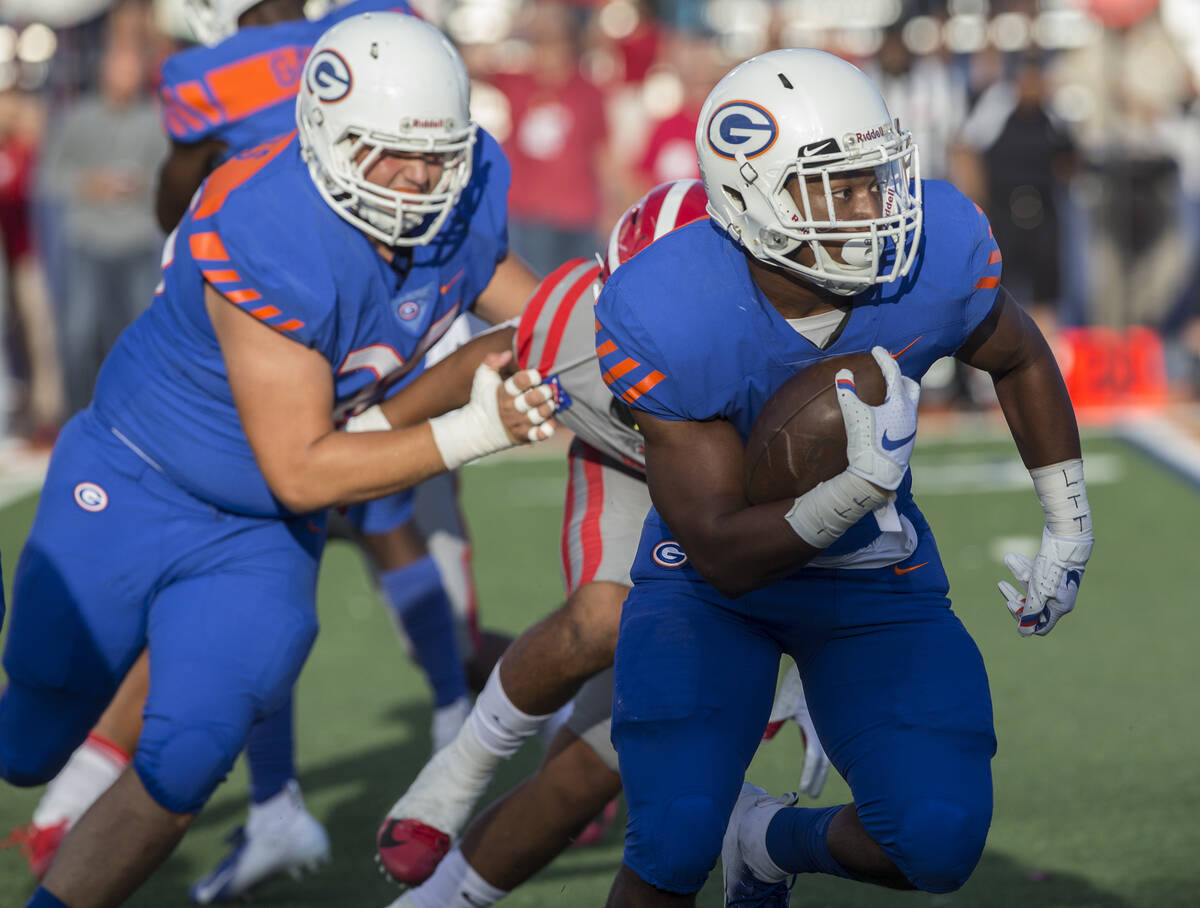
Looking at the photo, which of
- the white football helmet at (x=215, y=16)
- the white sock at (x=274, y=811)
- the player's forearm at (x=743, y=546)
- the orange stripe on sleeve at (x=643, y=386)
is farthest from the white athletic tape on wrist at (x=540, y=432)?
the white football helmet at (x=215, y=16)

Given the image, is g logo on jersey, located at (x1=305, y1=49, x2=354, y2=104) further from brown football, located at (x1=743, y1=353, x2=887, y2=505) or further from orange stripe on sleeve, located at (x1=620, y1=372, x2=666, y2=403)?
brown football, located at (x1=743, y1=353, x2=887, y2=505)

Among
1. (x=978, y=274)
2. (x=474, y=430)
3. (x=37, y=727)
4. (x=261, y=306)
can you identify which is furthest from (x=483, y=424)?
(x=37, y=727)

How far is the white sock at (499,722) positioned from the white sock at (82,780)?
35.4 inches

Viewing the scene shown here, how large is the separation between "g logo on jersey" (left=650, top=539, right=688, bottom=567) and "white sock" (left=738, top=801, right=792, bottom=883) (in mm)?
499

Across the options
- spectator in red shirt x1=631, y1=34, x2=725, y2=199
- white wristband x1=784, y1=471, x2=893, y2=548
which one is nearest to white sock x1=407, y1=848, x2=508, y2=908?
white wristband x1=784, y1=471, x2=893, y2=548

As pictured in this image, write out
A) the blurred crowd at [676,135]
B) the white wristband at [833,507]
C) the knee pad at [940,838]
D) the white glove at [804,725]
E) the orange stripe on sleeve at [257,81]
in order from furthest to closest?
the blurred crowd at [676,135] → the orange stripe on sleeve at [257,81] → the white glove at [804,725] → the knee pad at [940,838] → the white wristband at [833,507]

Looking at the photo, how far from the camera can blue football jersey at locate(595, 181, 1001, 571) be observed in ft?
9.68

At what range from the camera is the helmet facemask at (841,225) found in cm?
291

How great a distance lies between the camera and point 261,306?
133 inches

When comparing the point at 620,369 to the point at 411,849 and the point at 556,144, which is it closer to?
the point at 411,849

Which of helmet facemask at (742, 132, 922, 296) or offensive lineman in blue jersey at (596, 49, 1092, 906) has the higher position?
A: helmet facemask at (742, 132, 922, 296)

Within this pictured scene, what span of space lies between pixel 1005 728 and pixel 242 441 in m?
2.35

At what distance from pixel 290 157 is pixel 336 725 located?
2.07 metres

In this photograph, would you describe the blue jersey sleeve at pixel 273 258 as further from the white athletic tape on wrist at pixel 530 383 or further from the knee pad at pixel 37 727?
the knee pad at pixel 37 727
